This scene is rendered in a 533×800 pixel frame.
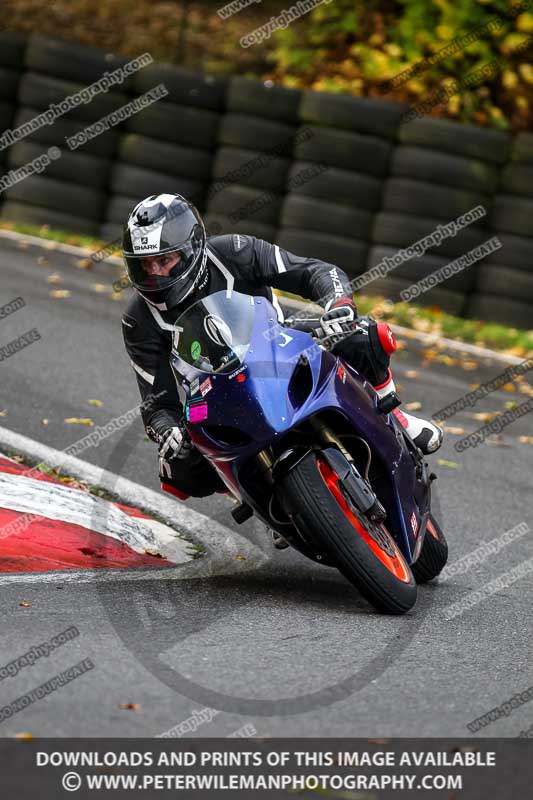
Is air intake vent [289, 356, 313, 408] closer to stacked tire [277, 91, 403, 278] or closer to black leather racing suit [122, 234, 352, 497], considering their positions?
black leather racing suit [122, 234, 352, 497]

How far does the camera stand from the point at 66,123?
1296cm

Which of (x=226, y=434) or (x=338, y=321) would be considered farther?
(x=338, y=321)

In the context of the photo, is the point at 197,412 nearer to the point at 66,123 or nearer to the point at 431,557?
the point at 431,557

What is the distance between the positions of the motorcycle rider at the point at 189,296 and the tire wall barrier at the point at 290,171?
6.44m

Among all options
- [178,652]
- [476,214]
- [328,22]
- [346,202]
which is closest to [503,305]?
[476,214]

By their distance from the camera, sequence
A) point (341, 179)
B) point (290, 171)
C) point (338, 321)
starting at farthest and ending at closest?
point (290, 171)
point (341, 179)
point (338, 321)

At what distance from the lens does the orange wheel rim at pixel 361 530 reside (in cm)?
464

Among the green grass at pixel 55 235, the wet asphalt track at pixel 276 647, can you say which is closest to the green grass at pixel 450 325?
the green grass at pixel 55 235

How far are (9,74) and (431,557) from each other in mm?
9193

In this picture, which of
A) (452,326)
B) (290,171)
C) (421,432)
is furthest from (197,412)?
(290,171)

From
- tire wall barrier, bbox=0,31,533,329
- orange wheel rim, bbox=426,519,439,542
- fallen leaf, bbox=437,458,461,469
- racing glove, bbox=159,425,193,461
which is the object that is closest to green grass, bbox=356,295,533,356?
tire wall barrier, bbox=0,31,533,329

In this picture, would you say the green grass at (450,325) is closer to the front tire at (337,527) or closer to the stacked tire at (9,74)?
the stacked tire at (9,74)

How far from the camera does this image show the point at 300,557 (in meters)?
6.16
